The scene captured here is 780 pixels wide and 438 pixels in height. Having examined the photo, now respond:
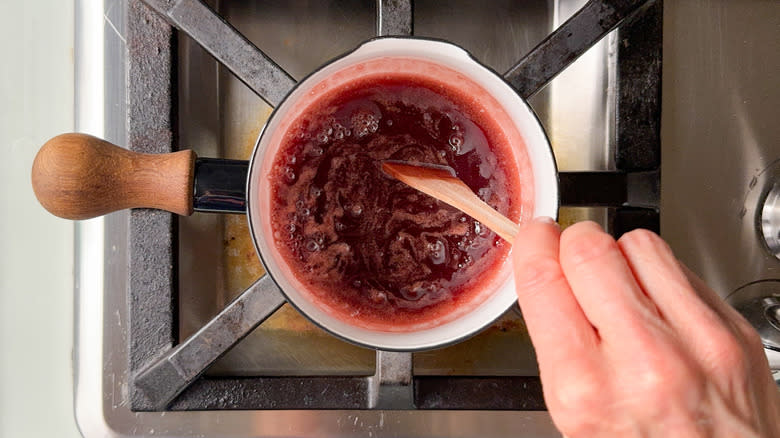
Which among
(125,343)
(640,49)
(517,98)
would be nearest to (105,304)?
(125,343)

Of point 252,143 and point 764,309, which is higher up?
point 252,143

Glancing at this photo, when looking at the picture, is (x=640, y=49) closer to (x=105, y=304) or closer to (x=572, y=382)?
(x=572, y=382)

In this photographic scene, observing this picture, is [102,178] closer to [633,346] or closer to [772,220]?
[633,346]

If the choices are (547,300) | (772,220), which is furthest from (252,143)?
(772,220)

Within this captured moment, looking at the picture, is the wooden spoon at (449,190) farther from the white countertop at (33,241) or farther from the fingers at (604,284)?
the white countertop at (33,241)

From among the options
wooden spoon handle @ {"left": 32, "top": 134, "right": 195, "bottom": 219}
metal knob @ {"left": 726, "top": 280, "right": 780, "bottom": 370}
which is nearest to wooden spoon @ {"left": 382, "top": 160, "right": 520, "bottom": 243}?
wooden spoon handle @ {"left": 32, "top": 134, "right": 195, "bottom": 219}

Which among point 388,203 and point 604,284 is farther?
point 388,203

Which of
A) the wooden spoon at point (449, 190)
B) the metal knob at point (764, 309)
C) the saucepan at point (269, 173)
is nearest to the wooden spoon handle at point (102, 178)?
the saucepan at point (269, 173)
